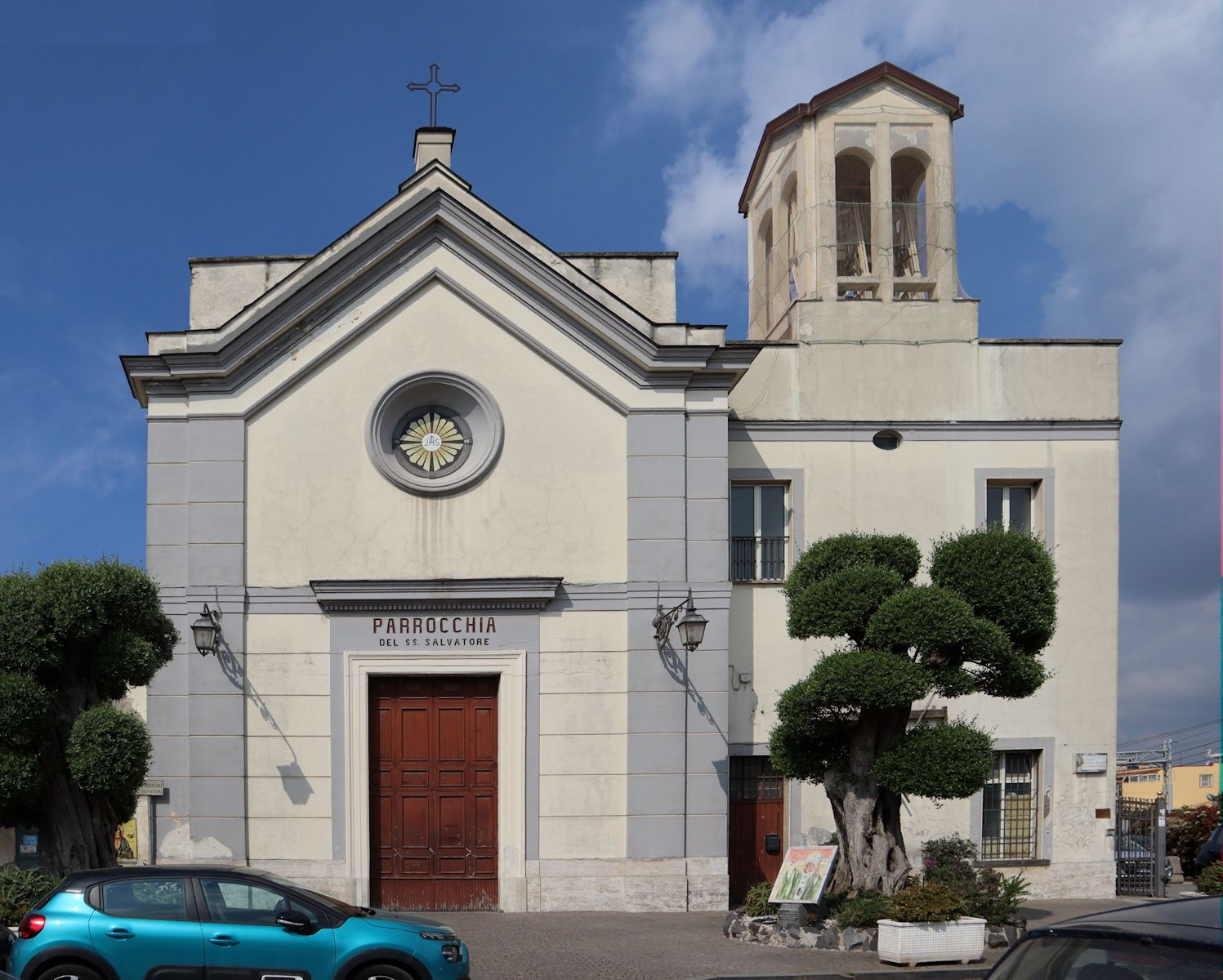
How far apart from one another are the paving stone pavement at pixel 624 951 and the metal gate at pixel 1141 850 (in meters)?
3.16

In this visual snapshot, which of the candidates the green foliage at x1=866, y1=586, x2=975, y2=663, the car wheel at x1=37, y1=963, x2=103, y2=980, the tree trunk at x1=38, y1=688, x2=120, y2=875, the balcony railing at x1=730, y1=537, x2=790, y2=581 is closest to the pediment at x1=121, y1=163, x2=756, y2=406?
the balcony railing at x1=730, y1=537, x2=790, y2=581

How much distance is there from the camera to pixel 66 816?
15.3 m

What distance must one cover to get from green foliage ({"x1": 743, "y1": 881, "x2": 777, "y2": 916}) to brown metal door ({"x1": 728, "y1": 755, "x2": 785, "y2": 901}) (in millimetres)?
2851

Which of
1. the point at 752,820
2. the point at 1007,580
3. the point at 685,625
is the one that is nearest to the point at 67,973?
the point at 685,625

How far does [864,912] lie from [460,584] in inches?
276

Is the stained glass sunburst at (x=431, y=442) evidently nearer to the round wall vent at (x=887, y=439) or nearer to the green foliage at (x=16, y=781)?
the round wall vent at (x=887, y=439)

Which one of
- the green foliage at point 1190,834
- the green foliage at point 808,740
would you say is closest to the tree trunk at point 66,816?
the green foliage at point 808,740

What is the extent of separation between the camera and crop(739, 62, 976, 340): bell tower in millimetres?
21797

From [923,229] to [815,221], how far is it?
2211 millimetres

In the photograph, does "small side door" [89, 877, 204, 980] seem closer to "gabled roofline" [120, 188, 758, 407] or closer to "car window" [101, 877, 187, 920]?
"car window" [101, 877, 187, 920]

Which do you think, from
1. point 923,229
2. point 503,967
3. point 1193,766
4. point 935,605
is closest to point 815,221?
point 923,229

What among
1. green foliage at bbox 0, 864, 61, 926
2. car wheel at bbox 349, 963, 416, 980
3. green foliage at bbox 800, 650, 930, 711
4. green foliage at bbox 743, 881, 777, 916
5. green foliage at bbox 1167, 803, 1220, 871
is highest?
green foliage at bbox 800, 650, 930, 711

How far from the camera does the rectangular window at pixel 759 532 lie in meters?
21.0

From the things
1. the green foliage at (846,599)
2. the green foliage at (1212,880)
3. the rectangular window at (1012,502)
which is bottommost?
the green foliage at (1212,880)
